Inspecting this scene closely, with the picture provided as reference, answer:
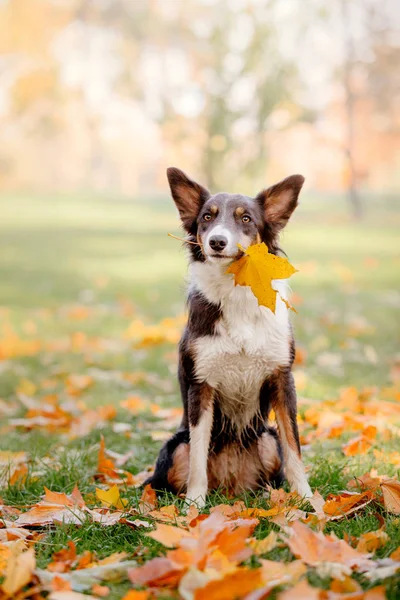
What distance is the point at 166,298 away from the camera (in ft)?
38.6

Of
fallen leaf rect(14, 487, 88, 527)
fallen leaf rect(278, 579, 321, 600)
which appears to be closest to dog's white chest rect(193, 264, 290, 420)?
fallen leaf rect(14, 487, 88, 527)

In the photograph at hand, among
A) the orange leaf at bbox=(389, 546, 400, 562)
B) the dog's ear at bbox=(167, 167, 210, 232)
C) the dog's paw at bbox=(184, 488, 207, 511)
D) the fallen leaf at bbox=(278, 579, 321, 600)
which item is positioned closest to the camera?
the fallen leaf at bbox=(278, 579, 321, 600)

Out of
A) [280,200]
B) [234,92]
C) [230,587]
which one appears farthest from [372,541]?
[234,92]

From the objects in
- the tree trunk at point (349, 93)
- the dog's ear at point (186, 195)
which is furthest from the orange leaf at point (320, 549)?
the tree trunk at point (349, 93)

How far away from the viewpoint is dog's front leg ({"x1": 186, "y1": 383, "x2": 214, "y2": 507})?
3492mm

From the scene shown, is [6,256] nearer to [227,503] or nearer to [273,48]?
[273,48]

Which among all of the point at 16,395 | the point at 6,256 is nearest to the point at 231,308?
the point at 16,395

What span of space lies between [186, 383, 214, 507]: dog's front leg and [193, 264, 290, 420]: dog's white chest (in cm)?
8

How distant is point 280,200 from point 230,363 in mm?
880

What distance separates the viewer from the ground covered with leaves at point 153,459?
7.80ft

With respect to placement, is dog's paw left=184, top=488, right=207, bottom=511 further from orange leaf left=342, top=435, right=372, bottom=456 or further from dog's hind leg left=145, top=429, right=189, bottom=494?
orange leaf left=342, top=435, right=372, bottom=456

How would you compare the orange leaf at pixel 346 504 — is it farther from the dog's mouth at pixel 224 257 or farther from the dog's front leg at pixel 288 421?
the dog's mouth at pixel 224 257

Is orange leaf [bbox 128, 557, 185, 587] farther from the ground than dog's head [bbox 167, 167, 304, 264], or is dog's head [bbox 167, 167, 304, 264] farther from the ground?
dog's head [bbox 167, 167, 304, 264]

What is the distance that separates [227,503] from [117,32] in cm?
3080
